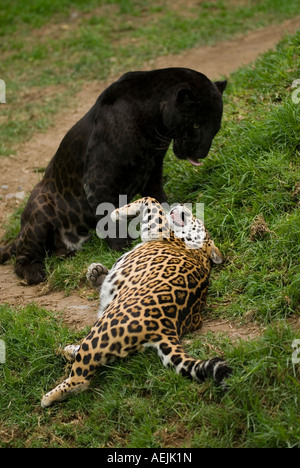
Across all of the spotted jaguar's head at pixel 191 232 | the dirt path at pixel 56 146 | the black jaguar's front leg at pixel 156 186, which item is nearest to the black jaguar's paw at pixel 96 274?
the dirt path at pixel 56 146

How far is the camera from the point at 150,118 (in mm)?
6039

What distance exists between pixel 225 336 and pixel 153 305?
0.63 metres

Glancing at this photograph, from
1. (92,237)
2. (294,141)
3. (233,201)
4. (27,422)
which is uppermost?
(294,141)

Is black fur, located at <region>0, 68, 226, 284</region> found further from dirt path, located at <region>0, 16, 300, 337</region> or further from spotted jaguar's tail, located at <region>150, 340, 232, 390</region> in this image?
spotted jaguar's tail, located at <region>150, 340, 232, 390</region>

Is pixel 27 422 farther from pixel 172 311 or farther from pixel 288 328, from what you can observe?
pixel 288 328

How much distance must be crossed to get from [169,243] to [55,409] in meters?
1.61

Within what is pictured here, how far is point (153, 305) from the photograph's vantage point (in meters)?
4.44

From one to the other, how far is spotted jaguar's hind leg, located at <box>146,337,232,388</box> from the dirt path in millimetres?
620

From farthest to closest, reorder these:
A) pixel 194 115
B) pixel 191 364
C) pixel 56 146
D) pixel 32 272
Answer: pixel 56 146, pixel 32 272, pixel 194 115, pixel 191 364

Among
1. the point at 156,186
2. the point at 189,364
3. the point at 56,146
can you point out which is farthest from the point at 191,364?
the point at 56,146

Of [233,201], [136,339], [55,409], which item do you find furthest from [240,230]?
[55,409]

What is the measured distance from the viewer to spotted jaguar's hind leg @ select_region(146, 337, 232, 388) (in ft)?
13.1

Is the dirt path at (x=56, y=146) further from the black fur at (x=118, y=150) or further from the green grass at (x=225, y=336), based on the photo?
the black fur at (x=118, y=150)

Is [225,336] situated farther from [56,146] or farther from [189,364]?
[56,146]
